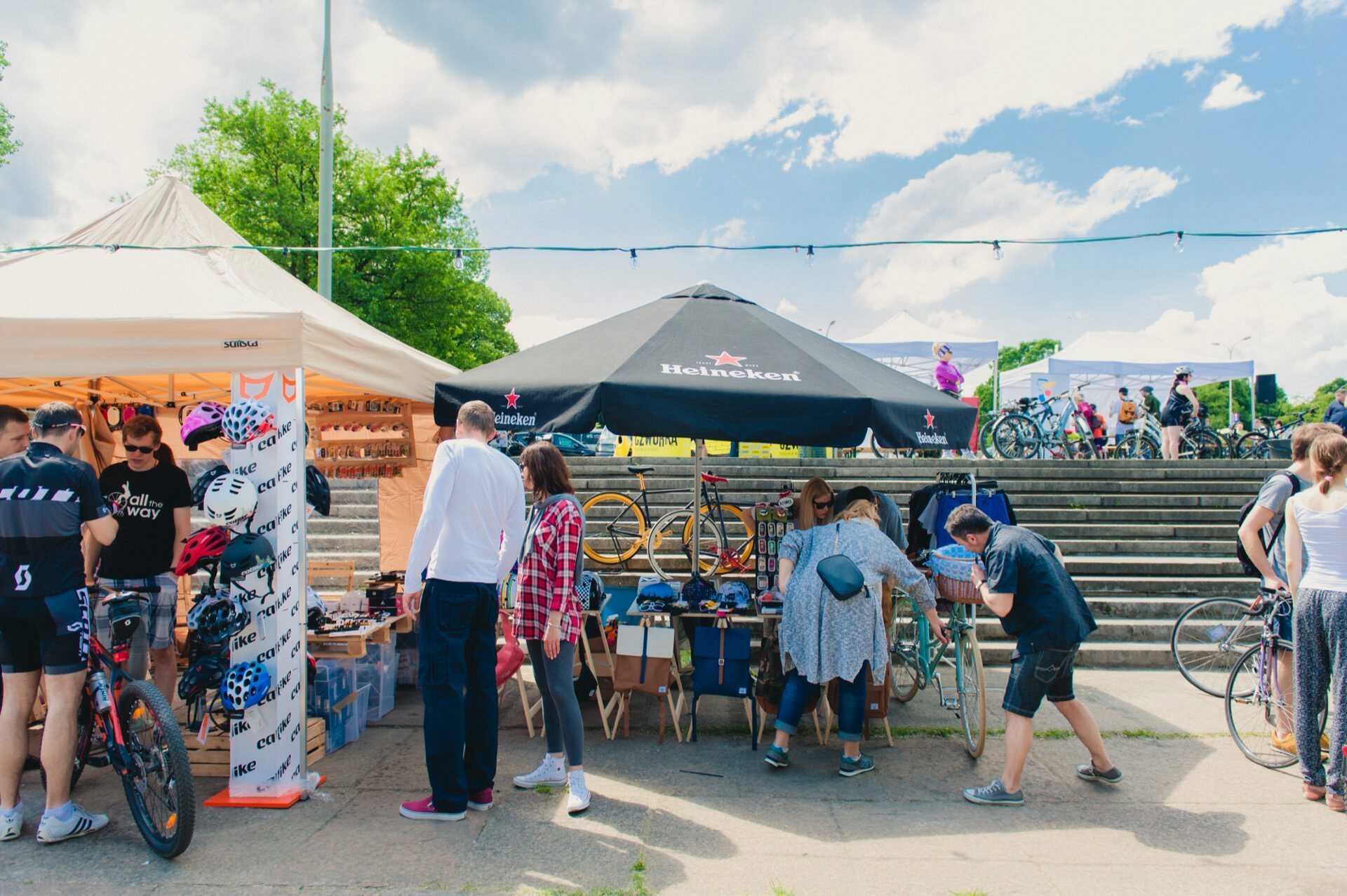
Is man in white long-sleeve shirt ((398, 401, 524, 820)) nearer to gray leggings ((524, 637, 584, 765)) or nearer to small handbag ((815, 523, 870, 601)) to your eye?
gray leggings ((524, 637, 584, 765))

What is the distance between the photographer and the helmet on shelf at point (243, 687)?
12.3ft

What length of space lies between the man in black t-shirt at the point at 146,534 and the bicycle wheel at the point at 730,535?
184 inches

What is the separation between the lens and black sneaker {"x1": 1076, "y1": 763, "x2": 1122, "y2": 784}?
4230 mm

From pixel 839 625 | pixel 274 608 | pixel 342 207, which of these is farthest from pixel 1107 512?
pixel 342 207

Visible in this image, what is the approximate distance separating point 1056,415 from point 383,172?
1899 centimetres

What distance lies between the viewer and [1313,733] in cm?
399

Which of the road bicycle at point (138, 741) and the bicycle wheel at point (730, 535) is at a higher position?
the bicycle wheel at point (730, 535)

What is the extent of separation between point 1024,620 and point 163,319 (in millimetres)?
→ 4643

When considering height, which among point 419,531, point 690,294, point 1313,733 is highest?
point 690,294

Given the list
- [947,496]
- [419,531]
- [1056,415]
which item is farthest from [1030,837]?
[1056,415]

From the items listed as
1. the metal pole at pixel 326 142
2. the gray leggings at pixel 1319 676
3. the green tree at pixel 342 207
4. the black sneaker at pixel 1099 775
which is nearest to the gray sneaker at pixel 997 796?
the black sneaker at pixel 1099 775

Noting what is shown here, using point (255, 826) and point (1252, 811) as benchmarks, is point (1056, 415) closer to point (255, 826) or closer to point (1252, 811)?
point (1252, 811)

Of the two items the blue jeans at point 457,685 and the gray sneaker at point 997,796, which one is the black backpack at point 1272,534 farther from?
the blue jeans at point 457,685

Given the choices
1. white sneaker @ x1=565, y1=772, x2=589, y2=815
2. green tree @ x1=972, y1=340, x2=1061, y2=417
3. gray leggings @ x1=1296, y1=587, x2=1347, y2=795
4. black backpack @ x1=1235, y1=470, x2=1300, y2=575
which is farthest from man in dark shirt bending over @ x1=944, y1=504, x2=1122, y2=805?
green tree @ x1=972, y1=340, x2=1061, y2=417
